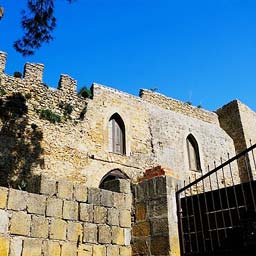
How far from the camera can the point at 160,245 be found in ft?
18.7

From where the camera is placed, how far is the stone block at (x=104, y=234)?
555 centimetres

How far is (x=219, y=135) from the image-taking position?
1900 centimetres

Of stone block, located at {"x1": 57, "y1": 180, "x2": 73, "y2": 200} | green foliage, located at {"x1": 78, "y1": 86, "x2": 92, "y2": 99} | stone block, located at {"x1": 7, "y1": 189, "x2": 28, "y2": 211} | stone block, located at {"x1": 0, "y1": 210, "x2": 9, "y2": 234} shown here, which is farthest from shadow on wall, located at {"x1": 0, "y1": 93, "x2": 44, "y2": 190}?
stone block, located at {"x1": 0, "y1": 210, "x2": 9, "y2": 234}

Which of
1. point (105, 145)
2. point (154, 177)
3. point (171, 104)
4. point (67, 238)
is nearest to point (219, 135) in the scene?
point (171, 104)

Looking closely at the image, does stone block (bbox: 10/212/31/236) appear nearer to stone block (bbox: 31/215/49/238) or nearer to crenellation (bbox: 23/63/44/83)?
stone block (bbox: 31/215/49/238)

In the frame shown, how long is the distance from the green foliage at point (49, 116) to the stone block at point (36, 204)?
27.8 ft

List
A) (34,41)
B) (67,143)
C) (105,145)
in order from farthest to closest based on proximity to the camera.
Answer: (105,145) < (67,143) < (34,41)

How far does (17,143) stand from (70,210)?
24.3 feet

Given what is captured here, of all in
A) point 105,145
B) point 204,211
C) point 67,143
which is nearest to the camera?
point 204,211

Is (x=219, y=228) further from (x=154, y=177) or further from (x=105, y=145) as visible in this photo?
(x=105, y=145)

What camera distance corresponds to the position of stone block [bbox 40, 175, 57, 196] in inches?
202

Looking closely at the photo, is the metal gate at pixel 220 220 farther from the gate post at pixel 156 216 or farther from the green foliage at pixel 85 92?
the green foliage at pixel 85 92

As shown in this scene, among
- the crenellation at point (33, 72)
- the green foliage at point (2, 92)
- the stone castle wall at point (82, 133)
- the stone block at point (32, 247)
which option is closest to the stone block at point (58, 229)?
the stone block at point (32, 247)

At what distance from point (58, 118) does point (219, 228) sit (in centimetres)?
909
